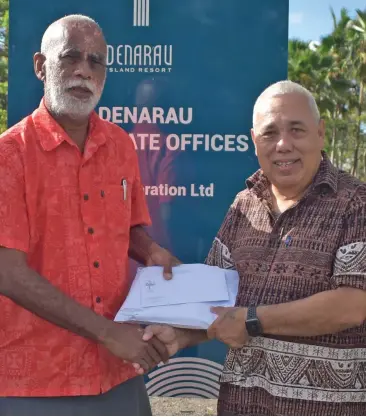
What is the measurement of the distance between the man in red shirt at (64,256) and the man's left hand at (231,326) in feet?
0.80

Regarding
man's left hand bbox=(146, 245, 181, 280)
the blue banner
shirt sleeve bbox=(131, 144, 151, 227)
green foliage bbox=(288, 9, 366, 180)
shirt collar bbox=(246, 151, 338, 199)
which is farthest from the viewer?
green foliage bbox=(288, 9, 366, 180)

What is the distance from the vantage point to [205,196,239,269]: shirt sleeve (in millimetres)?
2841

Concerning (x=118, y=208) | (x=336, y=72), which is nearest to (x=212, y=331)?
(x=118, y=208)

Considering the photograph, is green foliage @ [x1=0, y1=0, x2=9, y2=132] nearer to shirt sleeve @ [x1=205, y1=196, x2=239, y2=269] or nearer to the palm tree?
shirt sleeve @ [x1=205, y1=196, x2=239, y2=269]

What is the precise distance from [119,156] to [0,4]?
1131 cm

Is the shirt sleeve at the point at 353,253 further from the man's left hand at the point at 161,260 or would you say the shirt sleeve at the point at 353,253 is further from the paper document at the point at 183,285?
the man's left hand at the point at 161,260

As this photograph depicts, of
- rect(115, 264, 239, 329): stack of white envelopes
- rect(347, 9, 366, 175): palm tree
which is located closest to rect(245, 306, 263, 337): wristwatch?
rect(115, 264, 239, 329): stack of white envelopes

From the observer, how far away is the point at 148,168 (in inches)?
172

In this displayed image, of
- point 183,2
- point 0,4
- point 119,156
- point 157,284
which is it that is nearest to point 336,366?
point 157,284

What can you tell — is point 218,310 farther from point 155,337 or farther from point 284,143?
point 284,143

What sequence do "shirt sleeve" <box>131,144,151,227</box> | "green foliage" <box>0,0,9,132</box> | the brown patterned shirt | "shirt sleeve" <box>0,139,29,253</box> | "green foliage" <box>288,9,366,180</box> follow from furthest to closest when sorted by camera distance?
"green foliage" <box>288,9,366,180</box> → "green foliage" <box>0,0,9,132</box> → "shirt sleeve" <box>131,144,151,227</box> → the brown patterned shirt → "shirt sleeve" <box>0,139,29,253</box>

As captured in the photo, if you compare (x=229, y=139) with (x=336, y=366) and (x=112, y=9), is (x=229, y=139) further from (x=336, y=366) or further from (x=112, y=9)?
(x=336, y=366)

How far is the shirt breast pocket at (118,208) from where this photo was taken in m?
2.63

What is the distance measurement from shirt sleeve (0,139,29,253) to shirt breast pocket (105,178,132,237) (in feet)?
1.19
